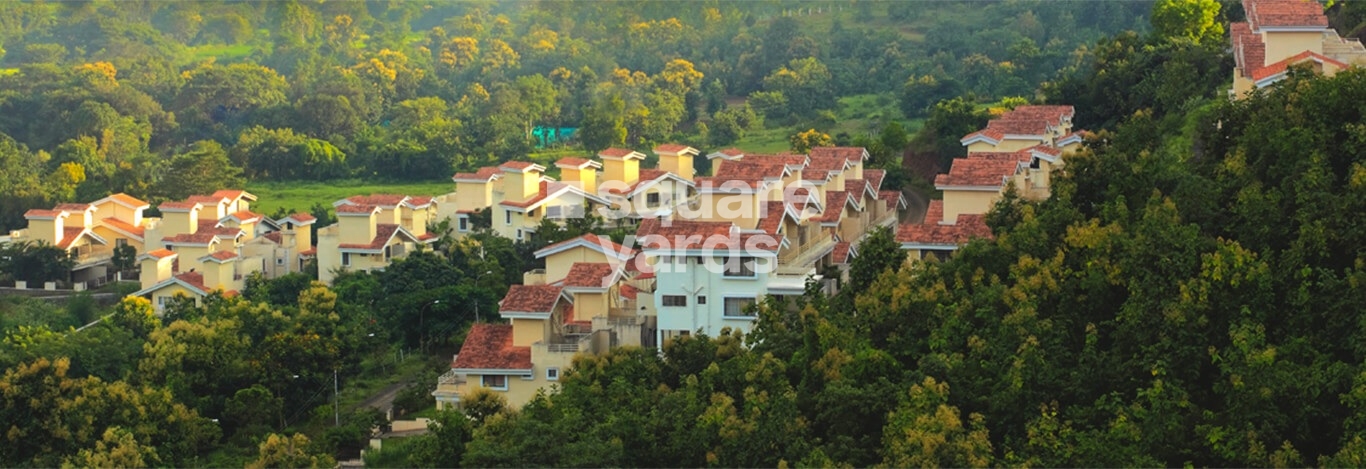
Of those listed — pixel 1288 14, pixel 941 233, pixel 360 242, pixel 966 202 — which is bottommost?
pixel 360 242

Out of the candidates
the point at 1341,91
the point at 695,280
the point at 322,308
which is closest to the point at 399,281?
the point at 322,308

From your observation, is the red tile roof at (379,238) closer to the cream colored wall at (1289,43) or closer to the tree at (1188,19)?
the tree at (1188,19)

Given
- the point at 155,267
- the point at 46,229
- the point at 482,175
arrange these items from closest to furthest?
the point at 155,267, the point at 482,175, the point at 46,229

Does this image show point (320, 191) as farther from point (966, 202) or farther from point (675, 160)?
point (966, 202)

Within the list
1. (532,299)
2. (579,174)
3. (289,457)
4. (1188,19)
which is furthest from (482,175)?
(289,457)

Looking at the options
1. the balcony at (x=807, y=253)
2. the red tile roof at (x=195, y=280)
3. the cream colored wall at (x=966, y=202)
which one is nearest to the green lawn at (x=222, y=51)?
the red tile roof at (x=195, y=280)

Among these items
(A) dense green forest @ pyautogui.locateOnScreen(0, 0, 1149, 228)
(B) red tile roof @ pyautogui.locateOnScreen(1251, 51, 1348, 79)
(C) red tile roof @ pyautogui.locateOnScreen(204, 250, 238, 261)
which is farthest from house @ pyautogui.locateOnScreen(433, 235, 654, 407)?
(A) dense green forest @ pyautogui.locateOnScreen(0, 0, 1149, 228)

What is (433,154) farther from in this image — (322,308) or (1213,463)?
(1213,463)
